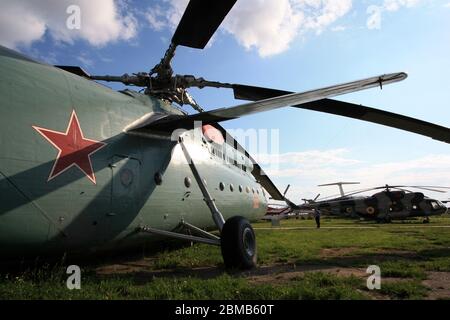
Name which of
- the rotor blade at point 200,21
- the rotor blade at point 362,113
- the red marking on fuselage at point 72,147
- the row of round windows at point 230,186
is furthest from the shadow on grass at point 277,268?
the rotor blade at point 200,21

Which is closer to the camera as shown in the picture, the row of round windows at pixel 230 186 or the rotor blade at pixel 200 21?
the rotor blade at pixel 200 21

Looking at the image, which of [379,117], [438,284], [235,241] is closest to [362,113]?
[379,117]

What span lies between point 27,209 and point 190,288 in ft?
8.59

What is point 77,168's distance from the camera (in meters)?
6.14

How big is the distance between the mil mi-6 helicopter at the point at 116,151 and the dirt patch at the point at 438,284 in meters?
3.27

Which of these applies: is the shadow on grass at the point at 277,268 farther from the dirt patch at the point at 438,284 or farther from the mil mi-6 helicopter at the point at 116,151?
the dirt patch at the point at 438,284

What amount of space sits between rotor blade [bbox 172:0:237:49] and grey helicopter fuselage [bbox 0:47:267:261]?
2025mm

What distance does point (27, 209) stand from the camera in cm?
534

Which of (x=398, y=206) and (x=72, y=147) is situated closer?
(x=72, y=147)

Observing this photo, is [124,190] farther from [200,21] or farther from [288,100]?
[288,100]

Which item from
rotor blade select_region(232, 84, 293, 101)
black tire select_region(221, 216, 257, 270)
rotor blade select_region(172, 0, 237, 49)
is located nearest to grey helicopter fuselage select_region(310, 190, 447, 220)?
rotor blade select_region(232, 84, 293, 101)

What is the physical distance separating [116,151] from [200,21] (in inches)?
112

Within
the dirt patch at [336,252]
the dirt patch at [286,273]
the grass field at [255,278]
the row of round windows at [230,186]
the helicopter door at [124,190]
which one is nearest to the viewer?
the grass field at [255,278]

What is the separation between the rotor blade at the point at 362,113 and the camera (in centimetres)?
880
